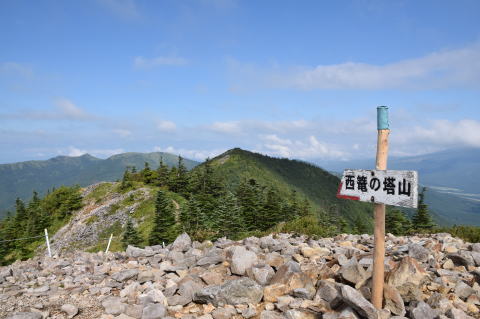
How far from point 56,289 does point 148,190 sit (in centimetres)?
4121

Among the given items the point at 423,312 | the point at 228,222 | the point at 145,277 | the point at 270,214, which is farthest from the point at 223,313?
the point at 270,214

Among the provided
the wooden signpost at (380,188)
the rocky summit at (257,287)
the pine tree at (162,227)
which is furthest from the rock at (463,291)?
the pine tree at (162,227)

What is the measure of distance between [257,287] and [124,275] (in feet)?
14.0

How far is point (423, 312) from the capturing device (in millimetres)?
6660

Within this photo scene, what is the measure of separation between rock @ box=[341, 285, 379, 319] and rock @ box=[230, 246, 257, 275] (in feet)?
11.1

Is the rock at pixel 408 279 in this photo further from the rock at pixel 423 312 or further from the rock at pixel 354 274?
the rock at pixel 354 274

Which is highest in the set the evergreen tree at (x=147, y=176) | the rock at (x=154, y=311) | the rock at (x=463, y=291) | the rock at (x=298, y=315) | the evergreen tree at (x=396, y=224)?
the evergreen tree at (x=147, y=176)

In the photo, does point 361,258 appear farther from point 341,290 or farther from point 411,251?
point 341,290

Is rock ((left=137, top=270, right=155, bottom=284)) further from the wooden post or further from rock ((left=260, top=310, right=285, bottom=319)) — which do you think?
the wooden post

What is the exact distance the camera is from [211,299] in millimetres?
7988

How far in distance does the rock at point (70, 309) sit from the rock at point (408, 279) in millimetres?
7306

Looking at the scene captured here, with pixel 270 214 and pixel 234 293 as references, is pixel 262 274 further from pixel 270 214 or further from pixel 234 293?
pixel 270 214

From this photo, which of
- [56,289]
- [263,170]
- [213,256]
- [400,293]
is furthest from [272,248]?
[263,170]

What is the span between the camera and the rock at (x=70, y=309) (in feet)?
25.7
